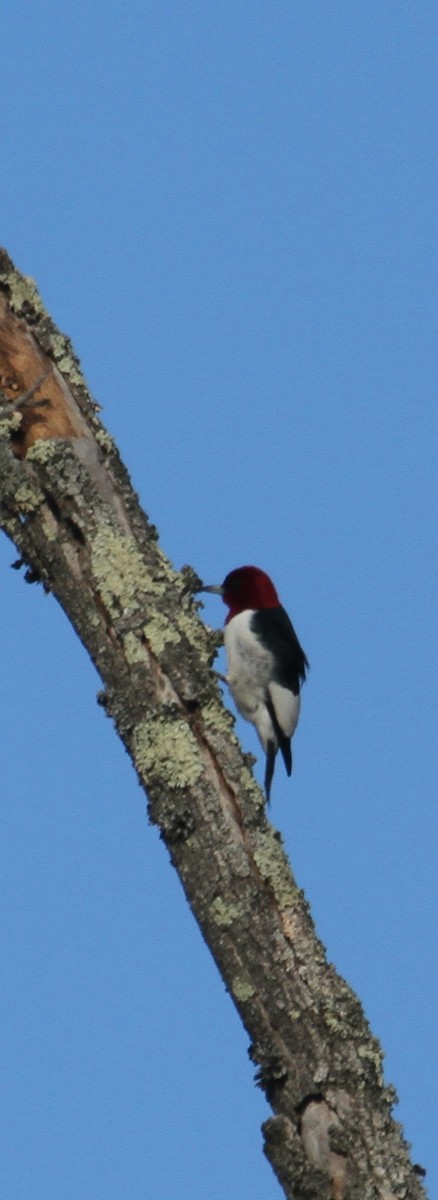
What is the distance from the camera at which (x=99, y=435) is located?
4496 millimetres

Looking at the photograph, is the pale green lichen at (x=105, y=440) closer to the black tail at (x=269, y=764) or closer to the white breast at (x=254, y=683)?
the white breast at (x=254, y=683)

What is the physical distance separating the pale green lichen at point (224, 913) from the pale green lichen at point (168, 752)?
32 cm

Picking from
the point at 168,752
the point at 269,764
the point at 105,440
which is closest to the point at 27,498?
the point at 105,440

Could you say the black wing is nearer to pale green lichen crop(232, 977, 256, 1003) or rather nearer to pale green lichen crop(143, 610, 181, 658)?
pale green lichen crop(143, 610, 181, 658)

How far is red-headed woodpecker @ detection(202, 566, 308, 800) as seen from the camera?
6840mm

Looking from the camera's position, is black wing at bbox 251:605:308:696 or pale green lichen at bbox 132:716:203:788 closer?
pale green lichen at bbox 132:716:203:788

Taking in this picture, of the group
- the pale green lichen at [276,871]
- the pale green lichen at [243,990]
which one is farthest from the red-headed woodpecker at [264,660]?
the pale green lichen at [243,990]

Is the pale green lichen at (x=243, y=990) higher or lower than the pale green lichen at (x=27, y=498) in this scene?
lower

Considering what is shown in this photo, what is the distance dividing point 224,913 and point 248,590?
139 inches

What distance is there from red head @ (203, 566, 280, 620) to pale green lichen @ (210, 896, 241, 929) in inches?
135

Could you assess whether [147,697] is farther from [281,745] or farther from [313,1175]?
[281,745]

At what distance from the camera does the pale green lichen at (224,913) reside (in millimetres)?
3646

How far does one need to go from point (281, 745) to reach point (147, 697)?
10.2 feet

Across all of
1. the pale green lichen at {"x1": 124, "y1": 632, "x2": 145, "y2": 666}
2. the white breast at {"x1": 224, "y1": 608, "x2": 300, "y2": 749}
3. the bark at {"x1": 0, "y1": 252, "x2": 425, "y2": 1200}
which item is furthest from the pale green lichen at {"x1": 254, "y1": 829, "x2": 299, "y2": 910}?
the white breast at {"x1": 224, "y1": 608, "x2": 300, "y2": 749}
